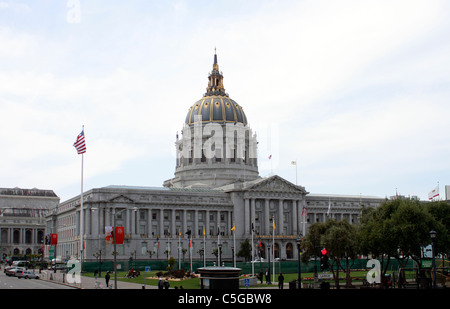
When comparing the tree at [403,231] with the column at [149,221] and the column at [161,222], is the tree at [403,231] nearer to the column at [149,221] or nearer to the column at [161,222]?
the column at [149,221]

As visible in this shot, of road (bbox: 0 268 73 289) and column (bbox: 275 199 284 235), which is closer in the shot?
road (bbox: 0 268 73 289)

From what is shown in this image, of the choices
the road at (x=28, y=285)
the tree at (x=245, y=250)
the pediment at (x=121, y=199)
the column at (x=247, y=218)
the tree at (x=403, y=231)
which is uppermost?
the pediment at (x=121, y=199)

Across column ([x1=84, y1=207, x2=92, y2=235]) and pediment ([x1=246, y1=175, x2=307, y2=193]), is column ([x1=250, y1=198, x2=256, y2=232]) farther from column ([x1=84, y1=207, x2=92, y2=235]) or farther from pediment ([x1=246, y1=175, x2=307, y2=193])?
column ([x1=84, y1=207, x2=92, y2=235])

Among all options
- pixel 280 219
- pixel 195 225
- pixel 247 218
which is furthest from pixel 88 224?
pixel 280 219

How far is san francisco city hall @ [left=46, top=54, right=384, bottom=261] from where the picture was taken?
130 meters

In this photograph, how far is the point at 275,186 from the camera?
472 ft

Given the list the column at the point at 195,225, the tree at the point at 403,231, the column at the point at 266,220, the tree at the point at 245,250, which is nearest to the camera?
the tree at the point at 403,231

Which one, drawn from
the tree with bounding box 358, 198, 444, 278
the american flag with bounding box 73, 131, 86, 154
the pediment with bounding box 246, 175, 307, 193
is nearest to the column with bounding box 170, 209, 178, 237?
the pediment with bounding box 246, 175, 307, 193

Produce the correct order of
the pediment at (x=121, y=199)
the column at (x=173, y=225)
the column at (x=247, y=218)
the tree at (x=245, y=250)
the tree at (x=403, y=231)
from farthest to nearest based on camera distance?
the column at (x=247, y=218) < the column at (x=173, y=225) < the tree at (x=245, y=250) < the pediment at (x=121, y=199) < the tree at (x=403, y=231)

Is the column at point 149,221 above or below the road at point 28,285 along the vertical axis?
above

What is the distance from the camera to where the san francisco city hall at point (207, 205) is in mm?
129625

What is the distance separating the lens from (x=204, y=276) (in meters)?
35.6

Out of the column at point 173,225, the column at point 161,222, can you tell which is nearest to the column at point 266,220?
the column at point 173,225

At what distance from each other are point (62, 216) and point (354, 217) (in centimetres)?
7562
